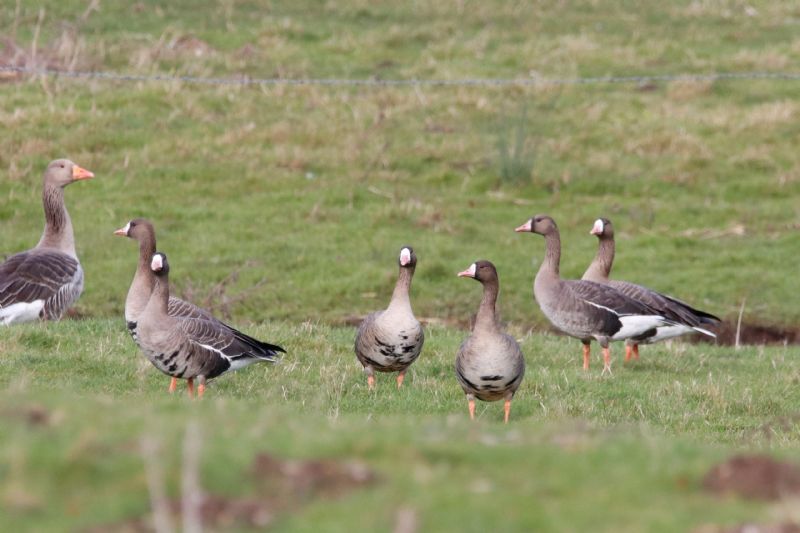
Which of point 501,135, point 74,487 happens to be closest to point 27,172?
point 501,135

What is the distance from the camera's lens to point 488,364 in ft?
34.6

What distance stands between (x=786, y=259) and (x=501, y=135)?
5.60 metres

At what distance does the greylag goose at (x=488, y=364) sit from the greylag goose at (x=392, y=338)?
769 mm

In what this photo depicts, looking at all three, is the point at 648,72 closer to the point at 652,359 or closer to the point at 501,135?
the point at 501,135

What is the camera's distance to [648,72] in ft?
91.9

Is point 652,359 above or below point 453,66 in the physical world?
below

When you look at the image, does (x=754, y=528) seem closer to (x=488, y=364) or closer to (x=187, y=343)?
(x=488, y=364)

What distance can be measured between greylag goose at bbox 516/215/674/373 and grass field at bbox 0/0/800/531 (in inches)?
15.9

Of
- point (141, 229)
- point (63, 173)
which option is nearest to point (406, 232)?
point (63, 173)

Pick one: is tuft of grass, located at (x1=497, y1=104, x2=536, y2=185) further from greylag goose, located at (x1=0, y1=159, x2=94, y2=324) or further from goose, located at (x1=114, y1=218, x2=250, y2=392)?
goose, located at (x1=114, y1=218, x2=250, y2=392)

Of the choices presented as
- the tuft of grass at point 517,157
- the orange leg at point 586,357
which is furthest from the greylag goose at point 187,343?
the tuft of grass at point 517,157

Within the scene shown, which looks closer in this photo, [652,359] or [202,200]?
[652,359]

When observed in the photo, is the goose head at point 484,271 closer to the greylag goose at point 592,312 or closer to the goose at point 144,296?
the goose at point 144,296

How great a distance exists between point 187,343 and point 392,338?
189 cm
